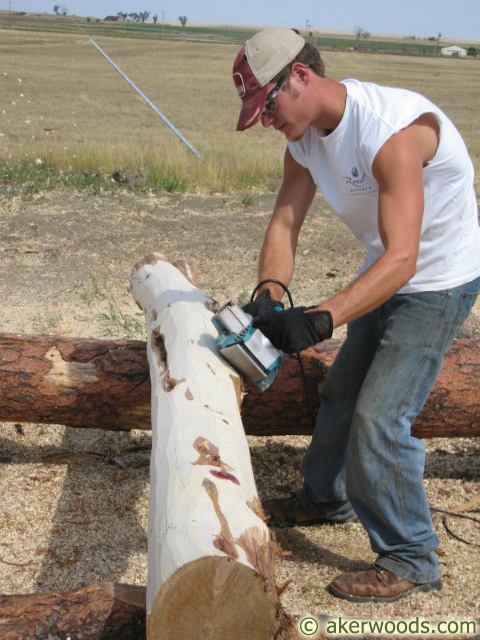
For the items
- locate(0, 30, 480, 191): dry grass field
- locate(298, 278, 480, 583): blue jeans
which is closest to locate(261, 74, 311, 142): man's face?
locate(298, 278, 480, 583): blue jeans

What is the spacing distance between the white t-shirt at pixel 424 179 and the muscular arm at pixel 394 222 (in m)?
0.07

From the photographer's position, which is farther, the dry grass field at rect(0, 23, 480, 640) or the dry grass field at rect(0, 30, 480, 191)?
the dry grass field at rect(0, 30, 480, 191)

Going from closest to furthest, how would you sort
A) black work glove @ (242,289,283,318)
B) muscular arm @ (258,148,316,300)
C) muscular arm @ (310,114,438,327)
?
1. muscular arm @ (310,114,438,327)
2. black work glove @ (242,289,283,318)
3. muscular arm @ (258,148,316,300)

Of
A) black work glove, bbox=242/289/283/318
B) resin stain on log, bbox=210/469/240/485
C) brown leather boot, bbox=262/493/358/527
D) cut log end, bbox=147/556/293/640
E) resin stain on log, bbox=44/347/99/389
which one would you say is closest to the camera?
cut log end, bbox=147/556/293/640

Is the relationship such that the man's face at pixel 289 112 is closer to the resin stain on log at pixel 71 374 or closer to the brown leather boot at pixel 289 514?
the resin stain on log at pixel 71 374

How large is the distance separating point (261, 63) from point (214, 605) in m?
1.91

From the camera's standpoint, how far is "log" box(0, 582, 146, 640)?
7.78 ft

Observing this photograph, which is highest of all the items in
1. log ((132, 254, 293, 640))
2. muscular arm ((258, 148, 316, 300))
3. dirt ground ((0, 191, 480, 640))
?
muscular arm ((258, 148, 316, 300))

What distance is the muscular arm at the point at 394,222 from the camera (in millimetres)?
2686

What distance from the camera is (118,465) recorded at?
4.24 meters

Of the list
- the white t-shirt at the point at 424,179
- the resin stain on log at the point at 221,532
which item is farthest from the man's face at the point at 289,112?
the resin stain on log at the point at 221,532

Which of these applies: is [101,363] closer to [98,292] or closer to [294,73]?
[294,73]

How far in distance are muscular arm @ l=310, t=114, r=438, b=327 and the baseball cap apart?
50cm

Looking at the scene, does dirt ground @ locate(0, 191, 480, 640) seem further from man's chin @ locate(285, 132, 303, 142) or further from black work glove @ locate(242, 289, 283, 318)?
man's chin @ locate(285, 132, 303, 142)
